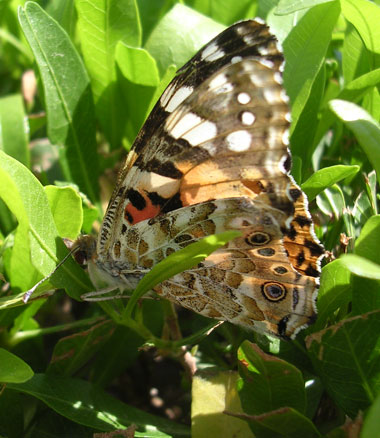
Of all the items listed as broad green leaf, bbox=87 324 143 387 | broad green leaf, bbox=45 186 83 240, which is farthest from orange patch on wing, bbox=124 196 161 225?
broad green leaf, bbox=87 324 143 387

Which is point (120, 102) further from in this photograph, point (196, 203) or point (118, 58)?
point (196, 203)

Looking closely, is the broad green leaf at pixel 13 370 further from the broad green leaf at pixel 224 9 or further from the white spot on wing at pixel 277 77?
the broad green leaf at pixel 224 9

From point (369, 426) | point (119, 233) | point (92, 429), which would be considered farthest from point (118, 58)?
point (369, 426)

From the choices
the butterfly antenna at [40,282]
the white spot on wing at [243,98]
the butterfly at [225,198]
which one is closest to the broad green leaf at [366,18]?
the butterfly at [225,198]

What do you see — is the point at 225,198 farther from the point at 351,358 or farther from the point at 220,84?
the point at 351,358

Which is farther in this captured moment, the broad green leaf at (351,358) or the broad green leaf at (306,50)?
the broad green leaf at (306,50)

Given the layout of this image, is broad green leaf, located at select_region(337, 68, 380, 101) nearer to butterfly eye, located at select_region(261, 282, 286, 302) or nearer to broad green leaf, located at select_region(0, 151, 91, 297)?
butterfly eye, located at select_region(261, 282, 286, 302)

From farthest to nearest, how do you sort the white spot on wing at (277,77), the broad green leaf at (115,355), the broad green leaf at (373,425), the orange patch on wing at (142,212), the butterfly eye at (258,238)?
the broad green leaf at (115,355) < the orange patch on wing at (142,212) < the butterfly eye at (258,238) < the white spot on wing at (277,77) < the broad green leaf at (373,425)

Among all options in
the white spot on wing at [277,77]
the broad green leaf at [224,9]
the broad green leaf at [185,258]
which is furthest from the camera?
the broad green leaf at [224,9]

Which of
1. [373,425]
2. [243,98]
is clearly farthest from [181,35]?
[373,425]
